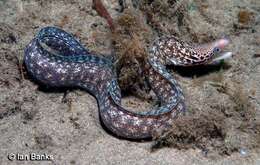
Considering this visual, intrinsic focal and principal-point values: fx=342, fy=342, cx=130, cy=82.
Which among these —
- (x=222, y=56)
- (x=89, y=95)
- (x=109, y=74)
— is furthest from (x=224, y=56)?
(x=89, y=95)

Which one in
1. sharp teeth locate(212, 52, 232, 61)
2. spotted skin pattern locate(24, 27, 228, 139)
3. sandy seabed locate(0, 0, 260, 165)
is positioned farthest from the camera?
sharp teeth locate(212, 52, 232, 61)

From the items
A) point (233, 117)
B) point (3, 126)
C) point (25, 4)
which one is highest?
point (233, 117)

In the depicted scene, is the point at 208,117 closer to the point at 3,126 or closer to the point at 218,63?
the point at 218,63

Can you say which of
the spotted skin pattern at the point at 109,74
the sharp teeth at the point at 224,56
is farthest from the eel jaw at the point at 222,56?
the spotted skin pattern at the point at 109,74

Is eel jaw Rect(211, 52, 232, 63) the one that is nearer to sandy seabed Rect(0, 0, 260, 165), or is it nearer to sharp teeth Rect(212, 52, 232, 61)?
sharp teeth Rect(212, 52, 232, 61)

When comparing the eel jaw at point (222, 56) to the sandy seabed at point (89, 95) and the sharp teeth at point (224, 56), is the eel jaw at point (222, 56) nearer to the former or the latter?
A: the sharp teeth at point (224, 56)

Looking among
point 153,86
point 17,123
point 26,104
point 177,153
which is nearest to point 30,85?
point 26,104

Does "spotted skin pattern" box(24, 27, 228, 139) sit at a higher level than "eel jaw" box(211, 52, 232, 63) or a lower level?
lower

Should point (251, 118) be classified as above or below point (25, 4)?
above

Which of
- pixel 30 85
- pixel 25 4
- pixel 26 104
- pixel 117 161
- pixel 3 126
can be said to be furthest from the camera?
pixel 25 4

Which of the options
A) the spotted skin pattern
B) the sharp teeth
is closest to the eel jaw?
the sharp teeth
